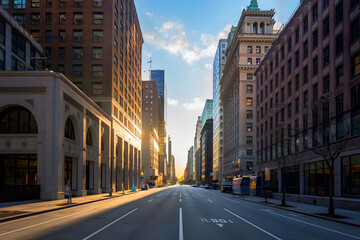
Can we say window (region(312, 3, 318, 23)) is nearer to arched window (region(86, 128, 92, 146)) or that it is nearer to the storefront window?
the storefront window

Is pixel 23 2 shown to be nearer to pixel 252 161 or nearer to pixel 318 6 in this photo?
pixel 318 6

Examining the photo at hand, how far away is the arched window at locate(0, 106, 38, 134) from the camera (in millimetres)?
32969

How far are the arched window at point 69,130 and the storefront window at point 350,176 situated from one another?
1179 inches

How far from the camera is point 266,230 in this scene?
1349 cm

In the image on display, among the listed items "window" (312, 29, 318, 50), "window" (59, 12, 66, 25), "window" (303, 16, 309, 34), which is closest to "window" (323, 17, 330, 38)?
"window" (312, 29, 318, 50)

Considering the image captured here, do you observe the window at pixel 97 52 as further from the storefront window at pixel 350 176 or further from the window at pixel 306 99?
the storefront window at pixel 350 176

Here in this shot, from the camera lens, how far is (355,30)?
92.8 feet

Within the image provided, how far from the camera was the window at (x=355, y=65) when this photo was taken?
27547mm

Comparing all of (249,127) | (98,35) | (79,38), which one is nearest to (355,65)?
(98,35)

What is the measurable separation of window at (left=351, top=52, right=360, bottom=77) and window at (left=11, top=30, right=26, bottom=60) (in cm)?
4056

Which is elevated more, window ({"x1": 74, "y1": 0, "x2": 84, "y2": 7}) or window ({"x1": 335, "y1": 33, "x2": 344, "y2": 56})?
window ({"x1": 74, "y1": 0, "x2": 84, "y2": 7})

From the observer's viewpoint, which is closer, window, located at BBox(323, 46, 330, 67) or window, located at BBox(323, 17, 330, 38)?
window, located at BBox(323, 46, 330, 67)

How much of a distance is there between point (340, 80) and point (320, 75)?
4463 mm

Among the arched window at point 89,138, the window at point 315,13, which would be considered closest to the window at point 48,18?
the arched window at point 89,138
